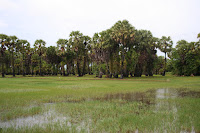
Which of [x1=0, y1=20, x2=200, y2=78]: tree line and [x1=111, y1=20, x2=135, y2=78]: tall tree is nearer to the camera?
[x1=111, y1=20, x2=135, y2=78]: tall tree

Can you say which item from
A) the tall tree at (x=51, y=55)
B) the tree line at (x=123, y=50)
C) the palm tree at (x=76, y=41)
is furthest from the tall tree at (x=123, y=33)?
the tall tree at (x=51, y=55)

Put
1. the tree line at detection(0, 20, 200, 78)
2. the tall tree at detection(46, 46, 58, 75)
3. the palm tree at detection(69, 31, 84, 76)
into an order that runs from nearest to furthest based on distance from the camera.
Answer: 1. the tree line at detection(0, 20, 200, 78)
2. the palm tree at detection(69, 31, 84, 76)
3. the tall tree at detection(46, 46, 58, 75)

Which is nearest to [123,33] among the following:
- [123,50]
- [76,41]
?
[123,50]

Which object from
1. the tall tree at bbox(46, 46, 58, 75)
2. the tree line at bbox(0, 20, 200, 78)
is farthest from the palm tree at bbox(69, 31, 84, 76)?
the tall tree at bbox(46, 46, 58, 75)

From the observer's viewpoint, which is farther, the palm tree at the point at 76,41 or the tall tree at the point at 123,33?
the palm tree at the point at 76,41

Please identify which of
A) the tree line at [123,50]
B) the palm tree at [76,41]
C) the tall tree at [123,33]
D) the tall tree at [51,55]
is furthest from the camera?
the tall tree at [51,55]

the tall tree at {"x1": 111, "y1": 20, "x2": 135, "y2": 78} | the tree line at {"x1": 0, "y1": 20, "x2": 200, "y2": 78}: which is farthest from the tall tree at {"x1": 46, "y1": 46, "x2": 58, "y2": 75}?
the tall tree at {"x1": 111, "y1": 20, "x2": 135, "y2": 78}

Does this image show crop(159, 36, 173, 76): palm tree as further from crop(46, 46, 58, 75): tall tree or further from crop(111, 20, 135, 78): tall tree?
crop(46, 46, 58, 75): tall tree

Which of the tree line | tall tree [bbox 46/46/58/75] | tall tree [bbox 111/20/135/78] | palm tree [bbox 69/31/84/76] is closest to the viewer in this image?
tall tree [bbox 111/20/135/78]

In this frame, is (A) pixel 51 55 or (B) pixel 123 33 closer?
(B) pixel 123 33

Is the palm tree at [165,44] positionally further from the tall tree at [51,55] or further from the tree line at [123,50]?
the tall tree at [51,55]

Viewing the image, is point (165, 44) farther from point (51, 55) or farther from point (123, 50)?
point (51, 55)

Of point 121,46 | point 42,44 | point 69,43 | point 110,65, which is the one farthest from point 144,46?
point 42,44

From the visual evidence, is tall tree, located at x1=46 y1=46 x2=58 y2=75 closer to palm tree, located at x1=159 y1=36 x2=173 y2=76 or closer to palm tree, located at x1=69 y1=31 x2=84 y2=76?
palm tree, located at x1=69 y1=31 x2=84 y2=76
